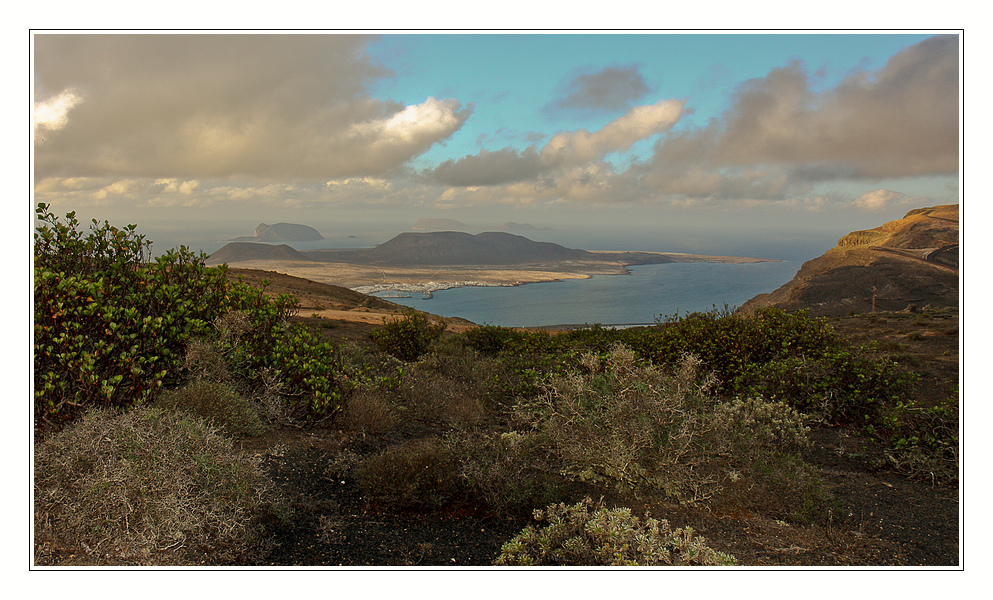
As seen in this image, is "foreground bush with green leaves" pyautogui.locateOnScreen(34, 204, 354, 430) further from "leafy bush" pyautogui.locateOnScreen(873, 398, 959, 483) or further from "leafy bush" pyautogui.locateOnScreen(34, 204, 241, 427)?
"leafy bush" pyautogui.locateOnScreen(873, 398, 959, 483)

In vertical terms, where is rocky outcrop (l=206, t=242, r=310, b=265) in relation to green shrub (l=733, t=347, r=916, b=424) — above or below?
above

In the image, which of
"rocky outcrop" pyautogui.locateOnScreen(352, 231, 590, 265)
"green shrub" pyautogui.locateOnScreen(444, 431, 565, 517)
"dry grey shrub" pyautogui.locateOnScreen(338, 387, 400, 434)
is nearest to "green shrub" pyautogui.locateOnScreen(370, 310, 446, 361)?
"dry grey shrub" pyautogui.locateOnScreen(338, 387, 400, 434)

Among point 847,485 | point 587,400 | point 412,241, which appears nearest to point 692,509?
point 587,400

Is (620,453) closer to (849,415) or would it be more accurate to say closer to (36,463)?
(36,463)

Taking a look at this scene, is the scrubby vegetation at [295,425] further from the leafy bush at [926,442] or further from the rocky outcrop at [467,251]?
the rocky outcrop at [467,251]

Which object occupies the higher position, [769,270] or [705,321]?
[769,270]

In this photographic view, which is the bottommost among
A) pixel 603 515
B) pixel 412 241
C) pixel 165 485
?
pixel 603 515
